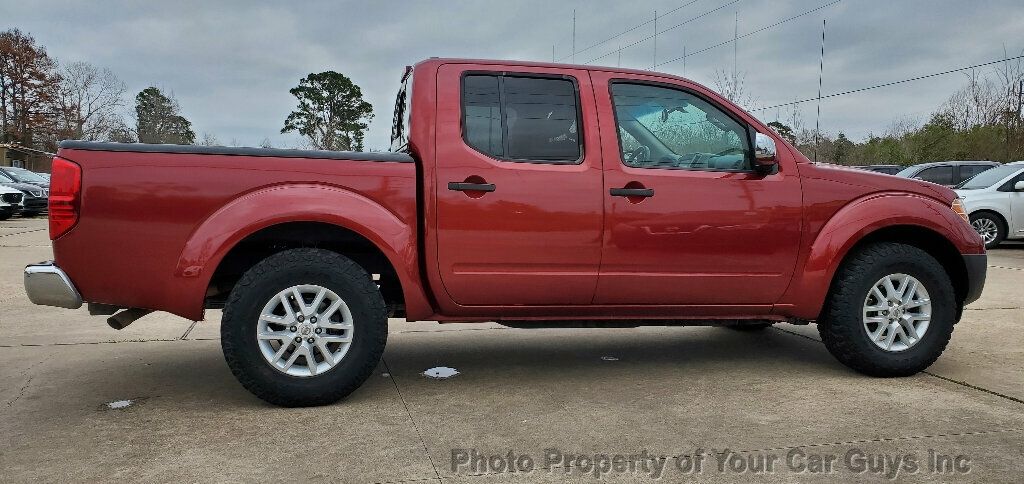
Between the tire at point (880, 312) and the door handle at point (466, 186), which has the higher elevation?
the door handle at point (466, 186)

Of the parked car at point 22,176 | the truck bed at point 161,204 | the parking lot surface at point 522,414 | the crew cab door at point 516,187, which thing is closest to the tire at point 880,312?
the parking lot surface at point 522,414

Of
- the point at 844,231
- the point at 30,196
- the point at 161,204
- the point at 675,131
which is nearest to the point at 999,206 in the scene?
the point at 844,231

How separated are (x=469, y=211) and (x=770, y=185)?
1.72 metres

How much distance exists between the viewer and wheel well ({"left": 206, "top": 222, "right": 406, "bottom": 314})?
3707 millimetres

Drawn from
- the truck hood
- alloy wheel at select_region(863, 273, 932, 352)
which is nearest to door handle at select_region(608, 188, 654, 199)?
the truck hood

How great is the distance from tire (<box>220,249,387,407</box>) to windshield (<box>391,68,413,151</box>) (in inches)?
33.1

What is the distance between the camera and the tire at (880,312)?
4141 millimetres

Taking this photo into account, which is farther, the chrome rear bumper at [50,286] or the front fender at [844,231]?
the front fender at [844,231]

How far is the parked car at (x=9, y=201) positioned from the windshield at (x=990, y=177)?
21.8 metres

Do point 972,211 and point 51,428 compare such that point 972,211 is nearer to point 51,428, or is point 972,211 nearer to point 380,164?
point 380,164

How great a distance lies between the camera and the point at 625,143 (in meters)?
4.02

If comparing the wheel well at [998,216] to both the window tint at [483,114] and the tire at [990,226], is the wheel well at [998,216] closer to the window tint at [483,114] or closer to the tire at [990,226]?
the tire at [990,226]

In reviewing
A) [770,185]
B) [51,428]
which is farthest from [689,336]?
[51,428]

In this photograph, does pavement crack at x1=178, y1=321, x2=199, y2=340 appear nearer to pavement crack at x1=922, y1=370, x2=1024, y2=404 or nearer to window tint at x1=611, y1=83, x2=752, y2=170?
window tint at x1=611, y1=83, x2=752, y2=170
